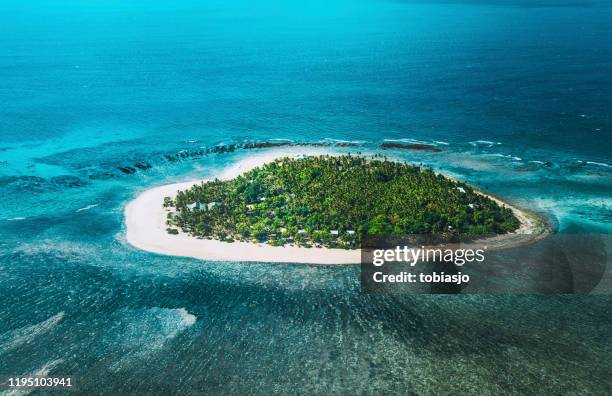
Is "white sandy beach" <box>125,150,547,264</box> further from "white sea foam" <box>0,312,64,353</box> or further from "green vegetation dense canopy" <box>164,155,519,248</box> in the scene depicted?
"white sea foam" <box>0,312,64,353</box>

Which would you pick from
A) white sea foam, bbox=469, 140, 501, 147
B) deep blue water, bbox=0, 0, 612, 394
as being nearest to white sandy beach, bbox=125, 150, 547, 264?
deep blue water, bbox=0, 0, 612, 394

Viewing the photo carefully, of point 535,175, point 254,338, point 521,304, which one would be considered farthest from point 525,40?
point 254,338

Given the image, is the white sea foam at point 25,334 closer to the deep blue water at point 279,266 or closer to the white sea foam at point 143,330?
the deep blue water at point 279,266

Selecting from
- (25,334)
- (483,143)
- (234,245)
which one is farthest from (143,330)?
(483,143)

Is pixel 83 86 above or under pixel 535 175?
above

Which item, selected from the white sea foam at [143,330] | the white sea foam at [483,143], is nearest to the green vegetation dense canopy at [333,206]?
the white sea foam at [143,330]

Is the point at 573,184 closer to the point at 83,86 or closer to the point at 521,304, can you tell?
the point at 521,304
